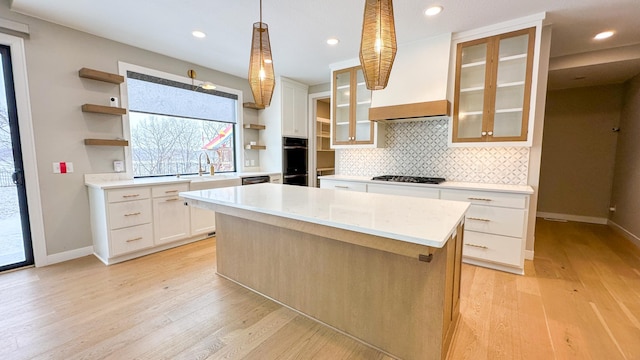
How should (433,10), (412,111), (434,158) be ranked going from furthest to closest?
1. (434,158)
2. (412,111)
3. (433,10)

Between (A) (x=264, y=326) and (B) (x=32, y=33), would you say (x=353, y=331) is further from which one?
(B) (x=32, y=33)

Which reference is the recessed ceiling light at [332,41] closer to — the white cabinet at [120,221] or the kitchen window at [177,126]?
the kitchen window at [177,126]

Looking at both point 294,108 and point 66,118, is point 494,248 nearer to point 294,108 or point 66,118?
point 294,108

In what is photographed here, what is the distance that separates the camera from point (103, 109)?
2.99m

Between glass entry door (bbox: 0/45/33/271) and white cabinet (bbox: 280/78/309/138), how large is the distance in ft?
10.5

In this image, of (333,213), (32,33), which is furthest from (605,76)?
(32,33)

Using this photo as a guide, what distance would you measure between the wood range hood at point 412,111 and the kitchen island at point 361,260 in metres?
1.50

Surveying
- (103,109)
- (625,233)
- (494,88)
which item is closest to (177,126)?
(103,109)

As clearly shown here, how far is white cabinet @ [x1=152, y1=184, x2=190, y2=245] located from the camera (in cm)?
319

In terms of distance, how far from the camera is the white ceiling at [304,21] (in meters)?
2.39

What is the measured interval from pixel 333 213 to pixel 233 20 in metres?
2.37

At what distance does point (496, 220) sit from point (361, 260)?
188 cm

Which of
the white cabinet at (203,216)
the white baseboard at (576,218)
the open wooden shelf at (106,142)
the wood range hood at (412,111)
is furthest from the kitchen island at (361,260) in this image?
the white baseboard at (576,218)

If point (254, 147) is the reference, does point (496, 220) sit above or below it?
below
